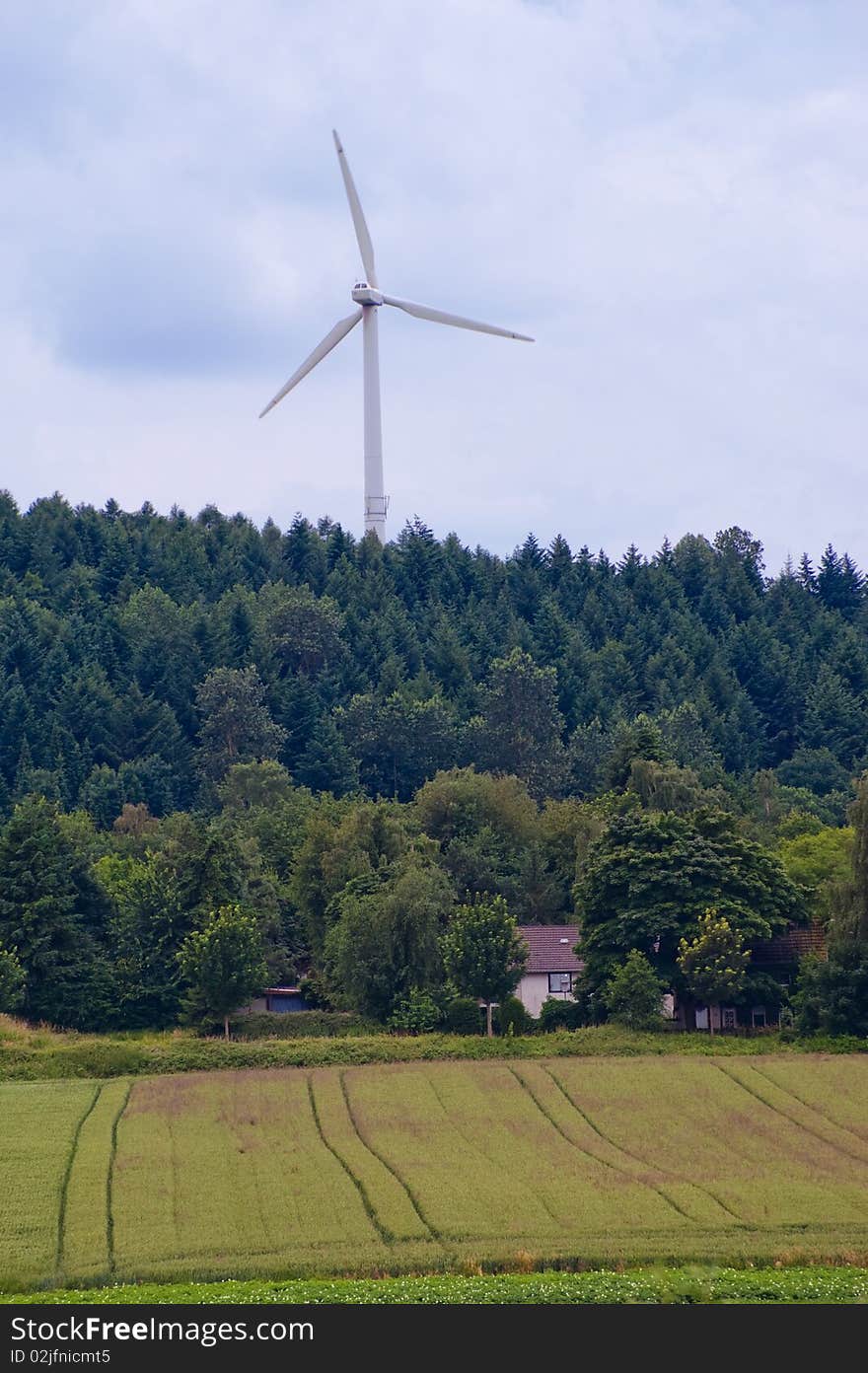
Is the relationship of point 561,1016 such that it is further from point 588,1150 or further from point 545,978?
point 588,1150

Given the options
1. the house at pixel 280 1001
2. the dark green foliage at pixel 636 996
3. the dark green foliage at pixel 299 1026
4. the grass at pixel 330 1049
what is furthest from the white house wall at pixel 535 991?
the grass at pixel 330 1049

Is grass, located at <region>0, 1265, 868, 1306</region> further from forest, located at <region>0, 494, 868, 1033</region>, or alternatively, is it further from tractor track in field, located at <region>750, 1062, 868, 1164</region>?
forest, located at <region>0, 494, 868, 1033</region>

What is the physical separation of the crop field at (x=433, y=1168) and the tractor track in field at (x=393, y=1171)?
13cm

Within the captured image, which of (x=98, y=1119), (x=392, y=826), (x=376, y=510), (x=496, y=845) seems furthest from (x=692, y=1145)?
(x=376, y=510)

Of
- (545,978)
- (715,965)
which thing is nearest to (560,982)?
(545,978)

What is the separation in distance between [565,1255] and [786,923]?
140ft

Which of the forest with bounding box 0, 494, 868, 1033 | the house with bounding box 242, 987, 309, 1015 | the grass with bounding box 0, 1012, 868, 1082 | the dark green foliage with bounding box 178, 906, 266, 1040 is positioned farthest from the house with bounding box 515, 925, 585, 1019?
the grass with bounding box 0, 1012, 868, 1082

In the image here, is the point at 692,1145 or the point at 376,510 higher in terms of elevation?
the point at 376,510

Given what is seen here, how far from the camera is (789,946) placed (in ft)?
289

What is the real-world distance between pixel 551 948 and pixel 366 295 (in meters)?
77.1

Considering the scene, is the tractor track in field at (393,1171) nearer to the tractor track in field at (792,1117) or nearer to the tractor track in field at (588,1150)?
the tractor track in field at (588,1150)

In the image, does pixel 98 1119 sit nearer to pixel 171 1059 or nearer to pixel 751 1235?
pixel 171 1059

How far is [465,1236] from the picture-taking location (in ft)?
162
